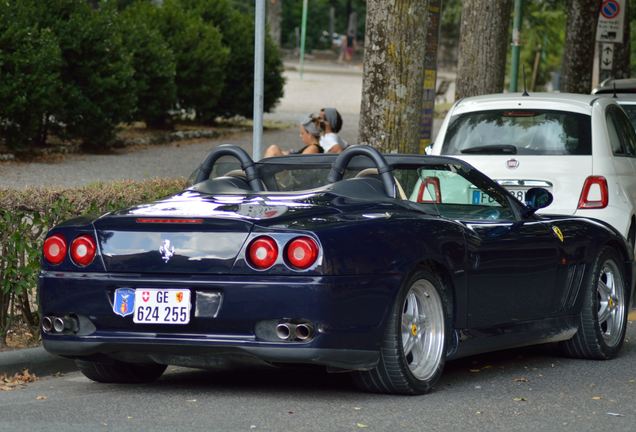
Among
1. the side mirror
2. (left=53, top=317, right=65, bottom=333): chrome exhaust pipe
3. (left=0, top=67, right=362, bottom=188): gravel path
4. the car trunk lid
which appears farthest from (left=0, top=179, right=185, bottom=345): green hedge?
(left=0, top=67, right=362, bottom=188): gravel path

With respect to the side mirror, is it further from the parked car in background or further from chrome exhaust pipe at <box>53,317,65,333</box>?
the parked car in background

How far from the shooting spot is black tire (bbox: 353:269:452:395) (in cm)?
750

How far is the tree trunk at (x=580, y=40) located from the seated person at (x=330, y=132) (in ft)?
44.8

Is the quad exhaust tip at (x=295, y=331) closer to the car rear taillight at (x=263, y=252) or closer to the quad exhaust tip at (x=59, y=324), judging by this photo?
the car rear taillight at (x=263, y=252)

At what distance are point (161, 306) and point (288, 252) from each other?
0.71 meters

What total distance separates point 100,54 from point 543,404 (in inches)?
605

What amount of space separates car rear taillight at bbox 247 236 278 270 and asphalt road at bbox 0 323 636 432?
0.72 meters

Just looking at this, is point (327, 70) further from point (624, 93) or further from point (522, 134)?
point (522, 134)

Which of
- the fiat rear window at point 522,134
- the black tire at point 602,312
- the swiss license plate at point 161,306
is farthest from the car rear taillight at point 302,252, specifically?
the fiat rear window at point 522,134

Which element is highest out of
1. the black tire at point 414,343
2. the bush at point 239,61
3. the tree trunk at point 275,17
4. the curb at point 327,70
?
the black tire at point 414,343

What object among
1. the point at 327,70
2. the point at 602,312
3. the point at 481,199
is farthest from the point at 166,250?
the point at 327,70

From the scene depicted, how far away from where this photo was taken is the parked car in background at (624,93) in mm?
16859

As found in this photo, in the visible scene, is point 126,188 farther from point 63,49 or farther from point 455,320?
point 63,49

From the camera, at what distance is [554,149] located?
1286cm
